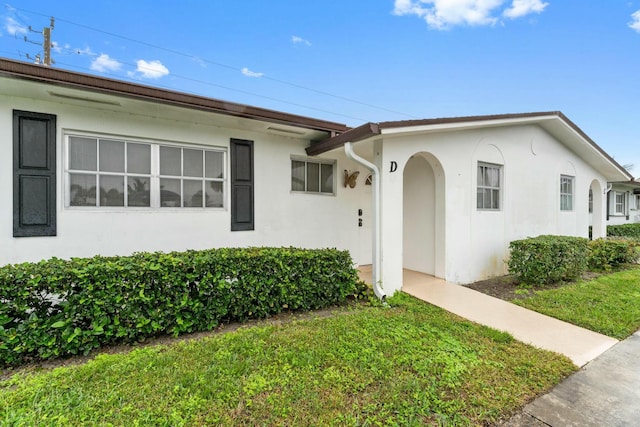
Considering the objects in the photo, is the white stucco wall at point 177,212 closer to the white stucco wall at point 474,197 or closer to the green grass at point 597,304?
the white stucco wall at point 474,197

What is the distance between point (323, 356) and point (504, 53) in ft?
41.3

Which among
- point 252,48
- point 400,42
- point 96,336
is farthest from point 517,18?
point 96,336

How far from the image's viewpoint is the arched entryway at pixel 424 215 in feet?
20.5

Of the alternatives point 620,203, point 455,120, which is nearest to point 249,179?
point 455,120

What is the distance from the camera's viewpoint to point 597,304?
5.02 m

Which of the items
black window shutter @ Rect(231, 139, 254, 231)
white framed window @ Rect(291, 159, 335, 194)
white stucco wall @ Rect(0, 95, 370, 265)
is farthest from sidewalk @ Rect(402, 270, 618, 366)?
black window shutter @ Rect(231, 139, 254, 231)

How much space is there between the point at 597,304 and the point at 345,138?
5164 mm

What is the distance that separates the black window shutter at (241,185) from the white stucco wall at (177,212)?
0.37 ft

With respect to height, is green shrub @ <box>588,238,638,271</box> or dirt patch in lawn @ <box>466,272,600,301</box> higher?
green shrub @ <box>588,238,638,271</box>

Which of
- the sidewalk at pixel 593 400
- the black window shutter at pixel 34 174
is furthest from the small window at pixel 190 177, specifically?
the sidewalk at pixel 593 400

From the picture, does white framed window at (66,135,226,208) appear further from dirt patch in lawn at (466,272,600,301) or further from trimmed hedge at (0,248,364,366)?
dirt patch in lawn at (466,272,600,301)

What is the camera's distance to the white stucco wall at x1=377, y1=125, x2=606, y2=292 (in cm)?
533

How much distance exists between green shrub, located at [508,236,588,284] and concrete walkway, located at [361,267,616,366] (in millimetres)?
1448

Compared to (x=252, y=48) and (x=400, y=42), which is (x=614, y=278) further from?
(x=252, y=48)
